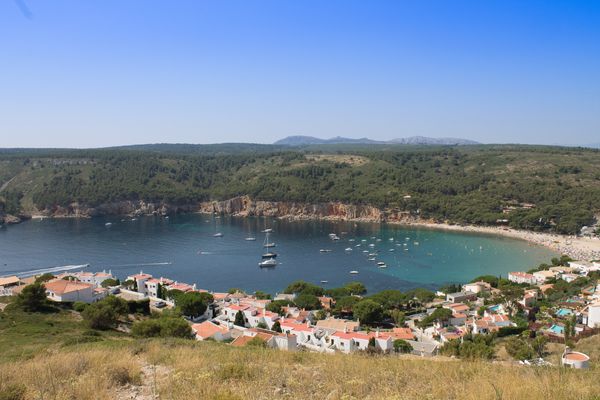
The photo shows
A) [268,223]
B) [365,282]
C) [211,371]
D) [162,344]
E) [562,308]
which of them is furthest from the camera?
[268,223]

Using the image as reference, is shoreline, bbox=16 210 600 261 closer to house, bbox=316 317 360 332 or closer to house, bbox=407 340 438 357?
house, bbox=407 340 438 357

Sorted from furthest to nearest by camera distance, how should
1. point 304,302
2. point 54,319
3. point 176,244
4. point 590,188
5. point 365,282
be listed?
point 590,188, point 176,244, point 365,282, point 304,302, point 54,319

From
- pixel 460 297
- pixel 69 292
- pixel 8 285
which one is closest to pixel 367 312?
pixel 460 297

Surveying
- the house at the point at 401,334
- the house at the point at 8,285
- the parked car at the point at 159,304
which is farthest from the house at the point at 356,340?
the house at the point at 8,285

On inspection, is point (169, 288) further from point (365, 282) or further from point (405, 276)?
point (405, 276)

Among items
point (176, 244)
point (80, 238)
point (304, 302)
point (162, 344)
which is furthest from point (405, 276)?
point (80, 238)

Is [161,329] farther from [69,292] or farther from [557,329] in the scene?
[557,329]
